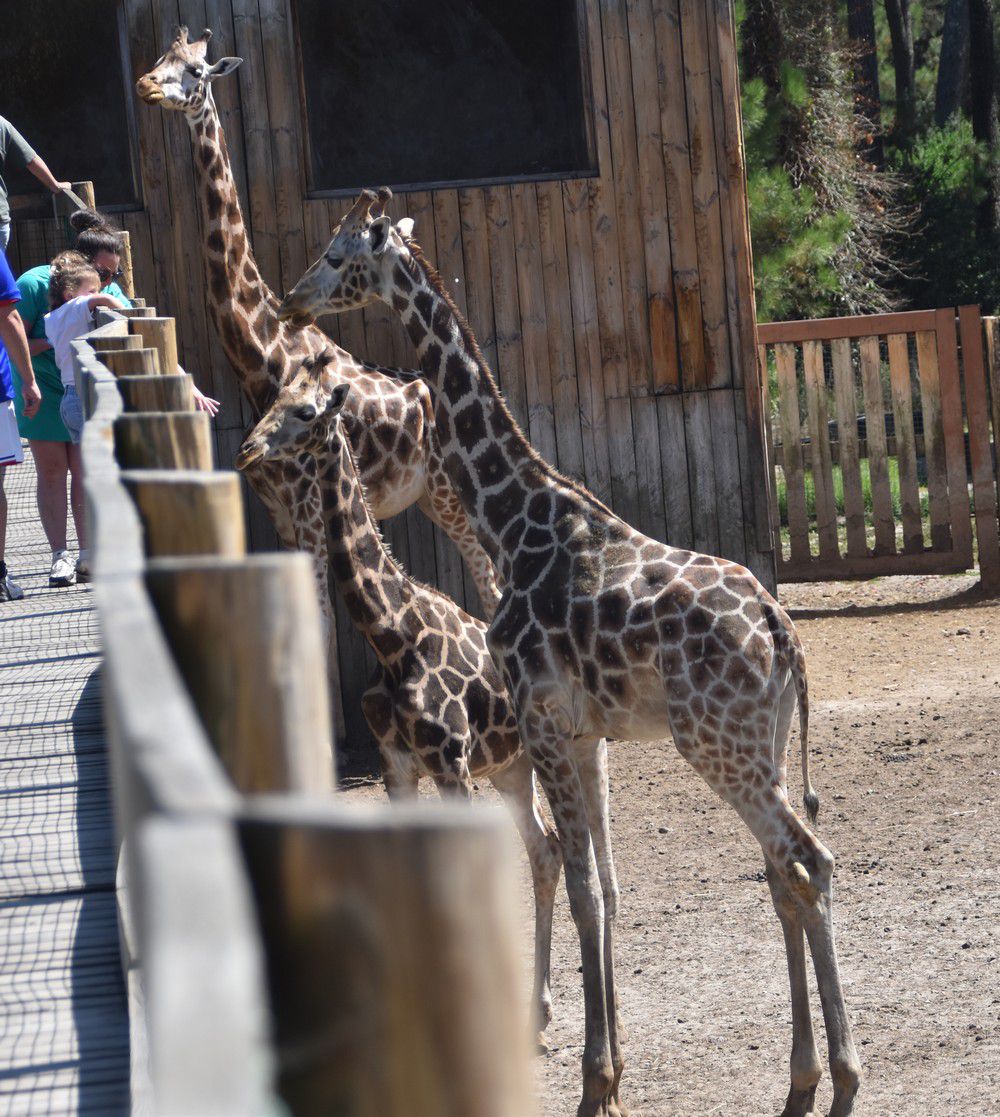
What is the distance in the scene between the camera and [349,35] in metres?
10.1

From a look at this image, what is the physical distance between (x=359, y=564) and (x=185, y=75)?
3.38 metres

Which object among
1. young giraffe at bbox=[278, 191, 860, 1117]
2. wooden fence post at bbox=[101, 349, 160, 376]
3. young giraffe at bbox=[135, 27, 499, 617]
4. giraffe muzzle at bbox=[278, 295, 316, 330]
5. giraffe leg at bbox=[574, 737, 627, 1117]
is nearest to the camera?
wooden fence post at bbox=[101, 349, 160, 376]

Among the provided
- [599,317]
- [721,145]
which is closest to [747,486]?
[599,317]

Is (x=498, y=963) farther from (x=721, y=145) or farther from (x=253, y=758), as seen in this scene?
(x=721, y=145)

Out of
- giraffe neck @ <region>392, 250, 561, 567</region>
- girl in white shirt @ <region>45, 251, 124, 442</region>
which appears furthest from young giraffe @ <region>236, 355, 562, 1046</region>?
girl in white shirt @ <region>45, 251, 124, 442</region>

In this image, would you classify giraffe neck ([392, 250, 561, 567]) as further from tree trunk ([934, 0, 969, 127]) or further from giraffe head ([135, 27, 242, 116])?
tree trunk ([934, 0, 969, 127])

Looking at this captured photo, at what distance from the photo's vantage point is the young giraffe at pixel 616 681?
17.6ft

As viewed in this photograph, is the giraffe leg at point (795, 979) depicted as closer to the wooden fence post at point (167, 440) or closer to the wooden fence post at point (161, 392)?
the wooden fence post at point (161, 392)

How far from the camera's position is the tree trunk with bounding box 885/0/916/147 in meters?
22.7

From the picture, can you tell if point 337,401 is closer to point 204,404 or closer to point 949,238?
point 204,404

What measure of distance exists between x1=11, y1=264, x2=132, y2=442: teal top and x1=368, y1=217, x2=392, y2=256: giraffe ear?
1199 mm

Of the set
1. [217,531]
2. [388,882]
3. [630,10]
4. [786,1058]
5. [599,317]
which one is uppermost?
[630,10]

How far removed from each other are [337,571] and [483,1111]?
17.3ft

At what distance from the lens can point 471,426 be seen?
6.35 metres
